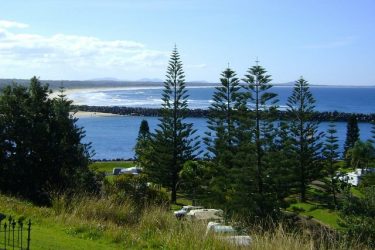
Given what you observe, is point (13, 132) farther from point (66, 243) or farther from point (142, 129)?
point (142, 129)

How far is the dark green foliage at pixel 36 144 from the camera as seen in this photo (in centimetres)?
1590

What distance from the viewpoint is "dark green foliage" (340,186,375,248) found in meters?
12.8

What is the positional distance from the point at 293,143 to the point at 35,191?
17.2m

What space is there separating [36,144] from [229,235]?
11999 mm

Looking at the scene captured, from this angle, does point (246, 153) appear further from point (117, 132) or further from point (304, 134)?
point (117, 132)

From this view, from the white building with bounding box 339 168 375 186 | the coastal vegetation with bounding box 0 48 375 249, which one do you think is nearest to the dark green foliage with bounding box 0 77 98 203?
the coastal vegetation with bounding box 0 48 375 249

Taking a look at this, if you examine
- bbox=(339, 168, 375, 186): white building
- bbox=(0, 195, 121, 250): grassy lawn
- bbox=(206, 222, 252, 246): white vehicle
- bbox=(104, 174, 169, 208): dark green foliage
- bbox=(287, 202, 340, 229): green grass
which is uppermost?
bbox=(206, 222, 252, 246): white vehicle

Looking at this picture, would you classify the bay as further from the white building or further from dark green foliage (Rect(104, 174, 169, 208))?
dark green foliage (Rect(104, 174, 169, 208))

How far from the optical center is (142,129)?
36.6 metres

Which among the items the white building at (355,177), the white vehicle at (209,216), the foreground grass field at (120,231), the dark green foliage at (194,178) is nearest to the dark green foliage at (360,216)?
the white vehicle at (209,216)

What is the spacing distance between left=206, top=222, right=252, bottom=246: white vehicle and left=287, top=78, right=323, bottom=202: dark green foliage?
23413 mm

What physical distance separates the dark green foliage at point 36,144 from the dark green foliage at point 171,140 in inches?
407

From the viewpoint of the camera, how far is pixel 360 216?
46.2 feet

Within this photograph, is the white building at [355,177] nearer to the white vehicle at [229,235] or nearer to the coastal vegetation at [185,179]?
the coastal vegetation at [185,179]
